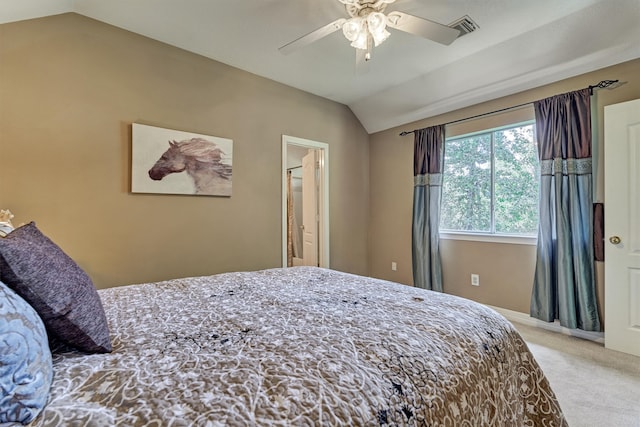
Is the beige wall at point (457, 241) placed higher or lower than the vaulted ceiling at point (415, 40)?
lower

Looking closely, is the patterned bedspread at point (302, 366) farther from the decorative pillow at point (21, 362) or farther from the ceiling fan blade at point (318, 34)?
the ceiling fan blade at point (318, 34)

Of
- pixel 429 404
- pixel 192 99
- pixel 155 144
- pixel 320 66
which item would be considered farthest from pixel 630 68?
pixel 155 144

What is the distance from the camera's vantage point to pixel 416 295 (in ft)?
5.01

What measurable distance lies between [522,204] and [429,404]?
3.00 m

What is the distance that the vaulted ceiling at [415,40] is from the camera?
2174 mm

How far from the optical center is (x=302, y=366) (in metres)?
0.81

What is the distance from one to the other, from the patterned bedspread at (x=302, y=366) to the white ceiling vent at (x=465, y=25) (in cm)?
221

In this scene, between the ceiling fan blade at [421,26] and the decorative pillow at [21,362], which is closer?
the decorative pillow at [21,362]

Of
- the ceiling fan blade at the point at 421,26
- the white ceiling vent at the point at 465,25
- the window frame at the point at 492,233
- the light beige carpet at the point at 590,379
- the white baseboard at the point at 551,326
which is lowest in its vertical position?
the light beige carpet at the point at 590,379

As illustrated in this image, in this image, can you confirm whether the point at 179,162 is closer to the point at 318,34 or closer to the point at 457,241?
the point at 318,34

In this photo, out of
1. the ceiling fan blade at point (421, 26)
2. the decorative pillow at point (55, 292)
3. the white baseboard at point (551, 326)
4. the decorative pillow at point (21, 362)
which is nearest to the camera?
the decorative pillow at point (21, 362)

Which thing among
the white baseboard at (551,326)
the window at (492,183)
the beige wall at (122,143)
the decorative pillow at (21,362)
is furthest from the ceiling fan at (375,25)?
the white baseboard at (551,326)

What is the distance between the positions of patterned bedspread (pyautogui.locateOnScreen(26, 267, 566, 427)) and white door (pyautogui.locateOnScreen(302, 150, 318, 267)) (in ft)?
8.39

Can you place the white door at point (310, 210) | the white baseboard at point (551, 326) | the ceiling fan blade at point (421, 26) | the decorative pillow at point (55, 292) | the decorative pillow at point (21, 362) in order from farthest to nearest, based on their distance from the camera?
the white door at point (310, 210), the white baseboard at point (551, 326), the ceiling fan blade at point (421, 26), the decorative pillow at point (55, 292), the decorative pillow at point (21, 362)
